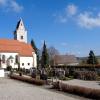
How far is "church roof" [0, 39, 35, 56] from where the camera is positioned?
310 ft

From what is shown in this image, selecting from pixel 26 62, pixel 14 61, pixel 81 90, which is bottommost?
pixel 81 90

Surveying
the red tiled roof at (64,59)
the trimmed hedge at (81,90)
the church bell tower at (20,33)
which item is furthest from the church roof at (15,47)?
the trimmed hedge at (81,90)

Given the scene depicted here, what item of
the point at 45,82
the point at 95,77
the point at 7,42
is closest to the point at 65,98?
the point at 45,82

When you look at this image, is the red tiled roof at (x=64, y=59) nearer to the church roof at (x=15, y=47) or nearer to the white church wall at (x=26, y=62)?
the church roof at (x=15, y=47)

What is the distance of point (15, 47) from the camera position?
96000mm

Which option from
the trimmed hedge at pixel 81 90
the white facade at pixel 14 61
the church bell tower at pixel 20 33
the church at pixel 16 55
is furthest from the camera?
the church bell tower at pixel 20 33

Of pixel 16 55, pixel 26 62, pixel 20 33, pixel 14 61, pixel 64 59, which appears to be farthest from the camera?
pixel 64 59

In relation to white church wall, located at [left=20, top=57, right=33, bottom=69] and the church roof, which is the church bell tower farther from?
white church wall, located at [left=20, top=57, right=33, bottom=69]

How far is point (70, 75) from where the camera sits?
44.8 m

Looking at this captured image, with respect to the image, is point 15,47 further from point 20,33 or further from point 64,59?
point 64,59

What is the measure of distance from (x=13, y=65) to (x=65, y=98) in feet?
242

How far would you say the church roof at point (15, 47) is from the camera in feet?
310

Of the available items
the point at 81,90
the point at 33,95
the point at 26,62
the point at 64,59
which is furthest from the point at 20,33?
the point at 81,90

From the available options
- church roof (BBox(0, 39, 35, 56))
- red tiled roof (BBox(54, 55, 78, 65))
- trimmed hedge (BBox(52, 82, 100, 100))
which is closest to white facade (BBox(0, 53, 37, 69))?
church roof (BBox(0, 39, 35, 56))
